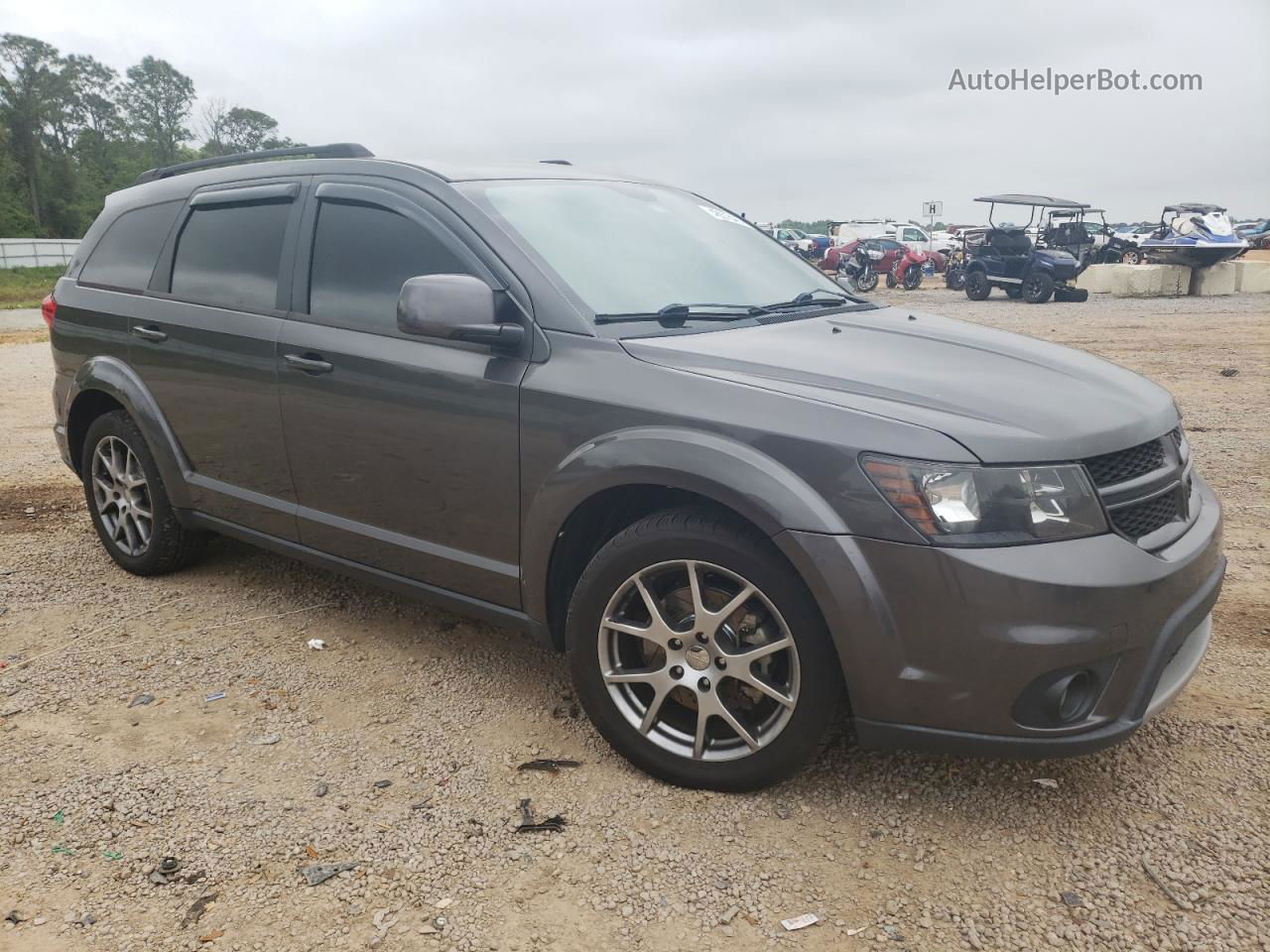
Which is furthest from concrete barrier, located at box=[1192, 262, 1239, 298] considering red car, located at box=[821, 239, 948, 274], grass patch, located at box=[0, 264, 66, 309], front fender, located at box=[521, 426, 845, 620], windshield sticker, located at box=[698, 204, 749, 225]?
grass patch, located at box=[0, 264, 66, 309]

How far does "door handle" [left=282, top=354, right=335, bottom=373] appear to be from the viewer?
11.4 feet

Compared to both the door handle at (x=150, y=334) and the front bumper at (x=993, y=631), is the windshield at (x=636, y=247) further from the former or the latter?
the door handle at (x=150, y=334)

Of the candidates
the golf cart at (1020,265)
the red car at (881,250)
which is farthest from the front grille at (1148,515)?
the red car at (881,250)

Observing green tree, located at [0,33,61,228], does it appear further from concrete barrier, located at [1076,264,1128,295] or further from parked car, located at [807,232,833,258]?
concrete barrier, located at [1076,264,1128,295]

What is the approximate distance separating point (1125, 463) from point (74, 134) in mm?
84131

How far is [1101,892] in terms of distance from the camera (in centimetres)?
244

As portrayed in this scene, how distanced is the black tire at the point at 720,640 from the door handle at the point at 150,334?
2.27 meters

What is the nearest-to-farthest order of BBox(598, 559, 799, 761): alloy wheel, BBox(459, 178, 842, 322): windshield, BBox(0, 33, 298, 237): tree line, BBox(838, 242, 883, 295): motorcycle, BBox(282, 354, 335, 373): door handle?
BBox(598, 559, 799, 761): alloy wheel < BBox(459, 178, 842, 322): windshield < BBox(282, 354, 335, 373): door handle < BBox(838, 242, 883, 295): motorcycle < BBox(0, 33, 298, 237): tree line

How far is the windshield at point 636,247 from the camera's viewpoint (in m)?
3.21

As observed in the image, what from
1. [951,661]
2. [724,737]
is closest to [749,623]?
[724,737]

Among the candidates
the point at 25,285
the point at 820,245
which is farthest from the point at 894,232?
the point at 25,285

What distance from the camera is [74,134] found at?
72562 millimetres

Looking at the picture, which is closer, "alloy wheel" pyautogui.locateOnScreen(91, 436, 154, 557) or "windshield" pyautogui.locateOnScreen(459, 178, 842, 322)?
"windshield" pyautogui.locateOnScreen(459, 178, 842, 322)

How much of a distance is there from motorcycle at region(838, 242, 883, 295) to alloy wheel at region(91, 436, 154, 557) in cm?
2235
